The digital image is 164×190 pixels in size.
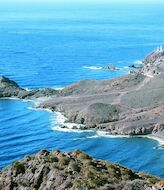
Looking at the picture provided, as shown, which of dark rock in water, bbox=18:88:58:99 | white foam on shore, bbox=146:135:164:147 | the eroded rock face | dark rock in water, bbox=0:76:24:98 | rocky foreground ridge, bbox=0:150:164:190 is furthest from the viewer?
dark rock in water, bbox=0:76:24:98

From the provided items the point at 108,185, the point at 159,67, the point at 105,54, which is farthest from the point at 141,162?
the point at 105,54

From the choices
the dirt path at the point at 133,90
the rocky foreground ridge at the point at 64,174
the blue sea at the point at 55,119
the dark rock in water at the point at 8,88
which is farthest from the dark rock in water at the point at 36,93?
the rocky foreground ridge at the point at 64,174

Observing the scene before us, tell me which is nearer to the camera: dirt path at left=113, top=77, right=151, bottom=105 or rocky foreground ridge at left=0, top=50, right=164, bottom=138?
rocky foreground ridge at left=0, top=50, right=164, bottom=138

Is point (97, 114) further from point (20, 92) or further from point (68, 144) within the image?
→ point (20, 92)

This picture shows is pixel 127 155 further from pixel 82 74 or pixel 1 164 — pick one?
pixel 82 74

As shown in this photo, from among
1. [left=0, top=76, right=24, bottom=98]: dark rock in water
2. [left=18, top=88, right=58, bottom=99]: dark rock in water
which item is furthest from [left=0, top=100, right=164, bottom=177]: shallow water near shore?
[left=0, top=76, right=24, bottom=98]: dark rock in water

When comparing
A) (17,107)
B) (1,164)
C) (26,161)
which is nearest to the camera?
(26,161)

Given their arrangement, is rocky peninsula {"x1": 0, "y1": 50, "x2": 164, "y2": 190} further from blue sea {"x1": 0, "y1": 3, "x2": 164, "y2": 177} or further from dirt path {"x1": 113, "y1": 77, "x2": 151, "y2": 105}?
blue sea {"x1": 0, "y1": 3, "x2": 164, "y2": 177}
